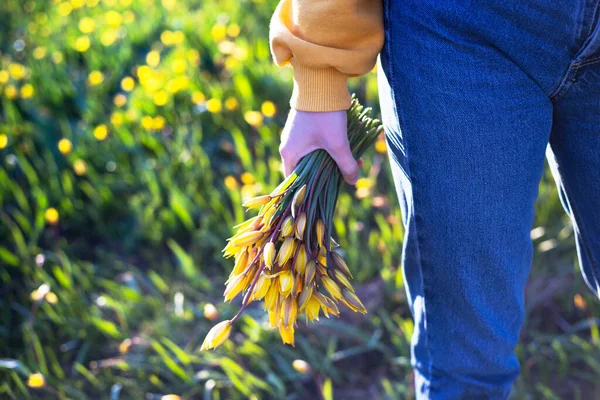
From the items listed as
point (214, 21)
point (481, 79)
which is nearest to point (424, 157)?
point (481, 79)

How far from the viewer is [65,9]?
3.38 metres

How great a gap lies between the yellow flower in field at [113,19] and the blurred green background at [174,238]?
11mm

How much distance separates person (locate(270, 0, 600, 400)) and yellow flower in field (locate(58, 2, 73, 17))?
8.91ft

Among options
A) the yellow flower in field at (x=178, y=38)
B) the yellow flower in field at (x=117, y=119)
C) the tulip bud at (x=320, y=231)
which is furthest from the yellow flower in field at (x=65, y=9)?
the tulip bud at (x=320, y=231)

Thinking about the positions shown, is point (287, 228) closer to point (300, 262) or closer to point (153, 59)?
point (300, 262)

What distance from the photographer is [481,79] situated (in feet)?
2.92

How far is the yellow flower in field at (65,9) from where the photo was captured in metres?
3.37

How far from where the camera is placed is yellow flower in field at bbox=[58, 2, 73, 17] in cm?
337

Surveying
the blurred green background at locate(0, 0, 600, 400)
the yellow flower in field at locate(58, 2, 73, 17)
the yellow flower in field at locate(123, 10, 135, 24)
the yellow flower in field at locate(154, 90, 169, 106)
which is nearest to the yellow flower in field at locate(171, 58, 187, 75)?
the blurred green background at locate(0, 0, 600, 400)

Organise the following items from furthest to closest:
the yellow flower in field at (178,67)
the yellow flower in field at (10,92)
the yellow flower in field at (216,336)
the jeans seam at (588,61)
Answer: the yellow flower in field at (10,92) < the yellow flower in field at (178,67) < the yellow flower in field at (216,336) < the jeans seam at (588,61)

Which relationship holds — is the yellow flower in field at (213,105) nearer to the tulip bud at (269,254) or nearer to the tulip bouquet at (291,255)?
the tulip bouquet at (291,255)

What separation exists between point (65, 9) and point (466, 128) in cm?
307

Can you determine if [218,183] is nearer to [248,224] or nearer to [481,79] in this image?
[248,224]

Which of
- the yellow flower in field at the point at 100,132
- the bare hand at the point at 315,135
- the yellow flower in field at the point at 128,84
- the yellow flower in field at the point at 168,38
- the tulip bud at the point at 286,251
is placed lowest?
the yellow flower in field at the point at 100,132
